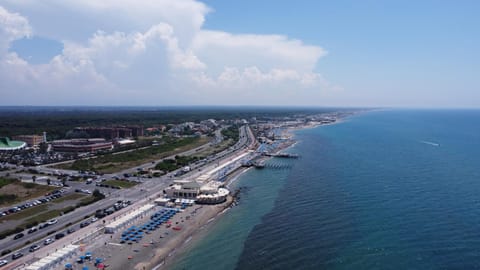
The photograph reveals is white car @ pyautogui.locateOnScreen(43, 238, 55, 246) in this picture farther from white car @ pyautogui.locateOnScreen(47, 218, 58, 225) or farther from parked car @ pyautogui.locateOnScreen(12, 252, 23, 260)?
white car @ pyautogui.locateOnScreen(47, 218, 58, 225)

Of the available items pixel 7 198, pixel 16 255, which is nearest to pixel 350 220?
pixel 16 255

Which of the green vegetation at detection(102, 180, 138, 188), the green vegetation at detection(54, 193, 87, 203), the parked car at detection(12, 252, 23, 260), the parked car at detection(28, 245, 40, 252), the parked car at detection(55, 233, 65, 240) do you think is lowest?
the parked car at detection(12, 252, 23, 260)

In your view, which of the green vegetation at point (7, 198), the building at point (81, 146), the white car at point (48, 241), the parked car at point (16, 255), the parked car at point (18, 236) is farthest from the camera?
the building at point (81, 146)

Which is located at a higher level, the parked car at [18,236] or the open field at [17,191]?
the open field at [17,191]

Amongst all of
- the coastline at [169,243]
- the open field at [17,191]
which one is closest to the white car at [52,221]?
the coastline at [169,243]

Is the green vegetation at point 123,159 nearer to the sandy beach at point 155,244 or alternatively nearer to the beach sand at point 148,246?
the sandy beach at point 155,244

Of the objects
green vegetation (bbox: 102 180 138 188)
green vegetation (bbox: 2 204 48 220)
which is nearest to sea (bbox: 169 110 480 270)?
green vegetation (bbox: 102 180 138 188)

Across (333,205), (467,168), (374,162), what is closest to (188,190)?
(333,205)

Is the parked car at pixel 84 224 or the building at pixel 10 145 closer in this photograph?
the parked car at pixel 84 224

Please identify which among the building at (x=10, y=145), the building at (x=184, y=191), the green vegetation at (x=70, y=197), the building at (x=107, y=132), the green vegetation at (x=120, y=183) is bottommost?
the green vegetation at (x=70, y=197)

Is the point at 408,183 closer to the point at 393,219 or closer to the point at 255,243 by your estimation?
the point at 393,219
